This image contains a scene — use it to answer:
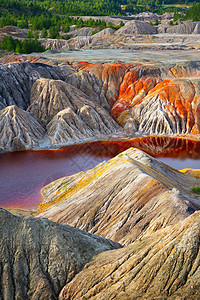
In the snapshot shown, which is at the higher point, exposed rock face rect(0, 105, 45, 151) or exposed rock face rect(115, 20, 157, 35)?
exposed rock face rect(115, 20, 157, 35)

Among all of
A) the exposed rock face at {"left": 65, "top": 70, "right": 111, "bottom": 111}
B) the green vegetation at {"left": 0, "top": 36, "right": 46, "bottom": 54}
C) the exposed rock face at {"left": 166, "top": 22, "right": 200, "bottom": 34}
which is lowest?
the exposed rock face at {"left": 65, "top": 70, "right": 111, "bottom": 111}

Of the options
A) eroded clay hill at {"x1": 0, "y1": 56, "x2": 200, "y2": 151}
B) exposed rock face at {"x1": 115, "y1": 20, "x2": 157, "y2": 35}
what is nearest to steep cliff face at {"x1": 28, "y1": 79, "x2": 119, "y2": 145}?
eroded clay hill at {"x1": 0, "y1": 56, "x2": 200, "y2": 151}

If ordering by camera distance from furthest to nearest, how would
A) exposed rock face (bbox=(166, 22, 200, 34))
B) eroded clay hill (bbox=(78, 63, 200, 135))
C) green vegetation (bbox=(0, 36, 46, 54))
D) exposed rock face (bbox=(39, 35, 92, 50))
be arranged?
exposed rock face (bbox=(166, 22, 200, 34)) → exposed rock face (bbox=(39, 35, 92, 50)) → green vegetation (bbox=(0, 36, 46, 54)) → eroded clay hill (bbox=(78, 63, 200, 135))

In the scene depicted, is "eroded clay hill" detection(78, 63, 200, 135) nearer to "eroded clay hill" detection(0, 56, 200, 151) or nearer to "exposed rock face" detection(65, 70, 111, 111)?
"eroded clay hill" detection(0, 56, 200, 151)

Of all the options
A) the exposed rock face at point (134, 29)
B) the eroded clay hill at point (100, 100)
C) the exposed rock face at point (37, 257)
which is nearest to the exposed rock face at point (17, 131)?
the eroded clay hill at point (100, 100)

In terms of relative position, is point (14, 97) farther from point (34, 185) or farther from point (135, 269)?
point (135, 269)

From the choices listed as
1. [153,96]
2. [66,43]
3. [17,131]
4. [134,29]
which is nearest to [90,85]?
[153,96]

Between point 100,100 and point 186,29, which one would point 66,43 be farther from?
point 100,100
